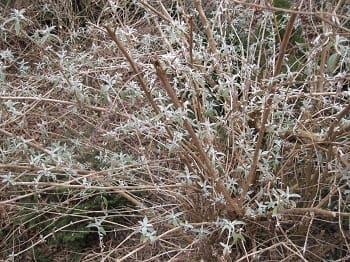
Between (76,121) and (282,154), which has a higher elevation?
(282,154)

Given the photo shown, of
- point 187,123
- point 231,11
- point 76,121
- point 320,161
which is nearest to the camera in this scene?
point 187,123

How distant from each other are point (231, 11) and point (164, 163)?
3.52 ft

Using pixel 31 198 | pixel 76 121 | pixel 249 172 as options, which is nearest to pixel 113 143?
pixel 76 121

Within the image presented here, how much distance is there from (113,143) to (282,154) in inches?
46.6

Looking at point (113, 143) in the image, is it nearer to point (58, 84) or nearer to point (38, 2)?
point (58, 84)

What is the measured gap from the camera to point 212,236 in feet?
8.99

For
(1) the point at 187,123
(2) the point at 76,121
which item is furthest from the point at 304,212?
(2) the point at 76,121

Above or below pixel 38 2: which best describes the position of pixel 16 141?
A: above

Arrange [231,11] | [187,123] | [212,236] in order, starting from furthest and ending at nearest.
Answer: [231,11] → [212,236] → [187,123]

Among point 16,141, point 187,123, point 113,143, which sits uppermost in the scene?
point 187,123

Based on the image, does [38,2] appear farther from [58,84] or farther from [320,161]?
[320,161]

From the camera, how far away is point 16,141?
8.61 feet

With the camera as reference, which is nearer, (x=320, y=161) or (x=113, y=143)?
(x=320, y=161)

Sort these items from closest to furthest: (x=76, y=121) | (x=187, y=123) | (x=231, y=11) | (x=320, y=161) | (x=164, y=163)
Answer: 1. (x=187, y=123)
2. (x=320, y=161)
3. (x=164, y=163)
4. (x=231, y=11)
5. (x=76, y=121)
